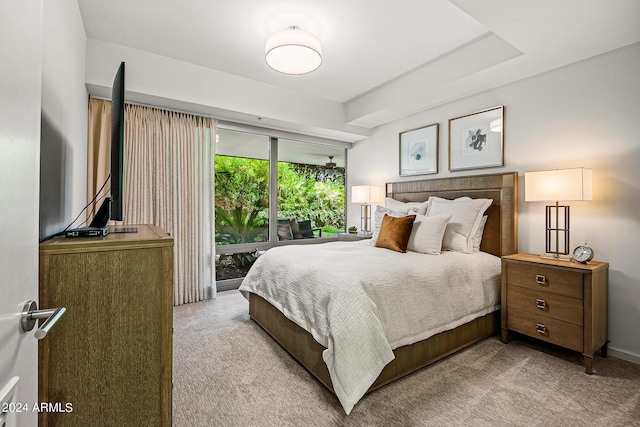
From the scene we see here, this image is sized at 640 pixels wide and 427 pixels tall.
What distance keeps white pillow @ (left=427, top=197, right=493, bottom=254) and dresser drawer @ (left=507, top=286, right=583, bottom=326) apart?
557mm

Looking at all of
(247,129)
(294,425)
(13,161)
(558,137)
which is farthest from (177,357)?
(558,137)

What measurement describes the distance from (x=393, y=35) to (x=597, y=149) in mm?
1933

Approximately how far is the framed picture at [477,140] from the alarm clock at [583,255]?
110 cm

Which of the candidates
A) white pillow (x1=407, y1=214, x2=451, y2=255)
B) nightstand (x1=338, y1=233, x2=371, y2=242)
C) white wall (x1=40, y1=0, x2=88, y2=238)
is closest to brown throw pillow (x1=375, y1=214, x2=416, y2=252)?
white pillow (x1=407, y1=214, x2=451, y2=255)

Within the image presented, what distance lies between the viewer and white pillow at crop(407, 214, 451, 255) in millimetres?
2740

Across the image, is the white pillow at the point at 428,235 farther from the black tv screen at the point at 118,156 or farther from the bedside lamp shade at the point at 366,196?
the black tv screen at the point at 118,156

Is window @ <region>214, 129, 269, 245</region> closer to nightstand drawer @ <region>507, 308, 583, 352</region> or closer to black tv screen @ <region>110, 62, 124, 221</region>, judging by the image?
black tv screen @ <region>110, 62, 124, 221</region>

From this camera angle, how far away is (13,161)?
0.60 meters

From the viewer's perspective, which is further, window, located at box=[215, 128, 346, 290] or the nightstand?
the nightstand

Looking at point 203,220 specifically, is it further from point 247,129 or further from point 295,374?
point 295,374

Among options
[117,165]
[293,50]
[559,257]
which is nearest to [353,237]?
[559,257]

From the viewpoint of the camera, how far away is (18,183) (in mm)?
630

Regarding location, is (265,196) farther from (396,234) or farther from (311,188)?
(396,234)

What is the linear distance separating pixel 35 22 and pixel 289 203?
3850 mm
